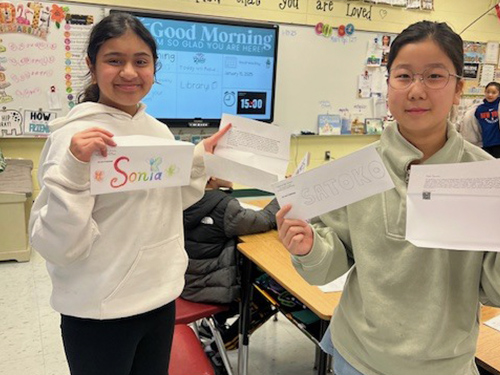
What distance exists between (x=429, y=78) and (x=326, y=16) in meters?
3.92

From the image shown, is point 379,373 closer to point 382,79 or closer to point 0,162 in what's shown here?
point 0,162

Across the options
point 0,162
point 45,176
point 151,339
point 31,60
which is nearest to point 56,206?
point 45,176

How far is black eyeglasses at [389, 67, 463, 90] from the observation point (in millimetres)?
911

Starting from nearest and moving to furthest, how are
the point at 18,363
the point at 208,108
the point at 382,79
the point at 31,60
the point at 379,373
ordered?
the point at 379,373 < the point at 18,363 < the point at 31,60 < the point at 208,108 < the point at 382,79

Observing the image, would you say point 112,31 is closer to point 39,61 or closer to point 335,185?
point 335,185

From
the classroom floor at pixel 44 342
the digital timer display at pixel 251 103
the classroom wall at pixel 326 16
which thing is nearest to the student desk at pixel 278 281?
the classroom floor at pixel 44 342

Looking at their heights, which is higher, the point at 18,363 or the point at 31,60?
the point at 31,60

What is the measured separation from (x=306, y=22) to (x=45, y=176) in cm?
394

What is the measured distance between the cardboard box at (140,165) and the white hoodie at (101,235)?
1.4 inches

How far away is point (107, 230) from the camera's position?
3.52ft

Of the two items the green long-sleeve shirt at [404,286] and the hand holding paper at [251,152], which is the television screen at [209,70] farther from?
the green long-sleeve shirt at [404,286]

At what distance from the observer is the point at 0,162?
3193mm

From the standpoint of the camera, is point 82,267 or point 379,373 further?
point 82,267

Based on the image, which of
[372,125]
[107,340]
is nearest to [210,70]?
[372,125]
